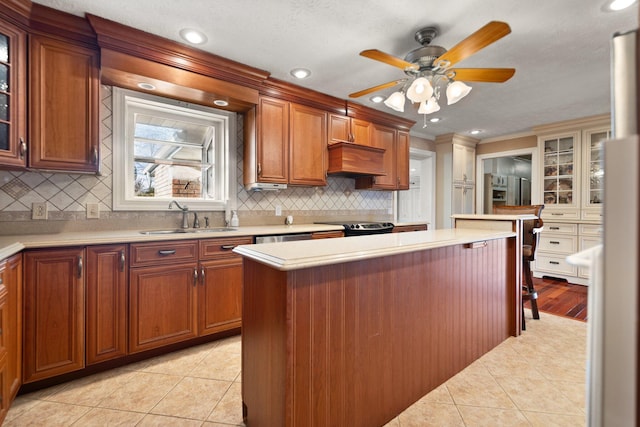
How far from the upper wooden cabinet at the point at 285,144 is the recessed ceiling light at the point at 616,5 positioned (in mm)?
2400

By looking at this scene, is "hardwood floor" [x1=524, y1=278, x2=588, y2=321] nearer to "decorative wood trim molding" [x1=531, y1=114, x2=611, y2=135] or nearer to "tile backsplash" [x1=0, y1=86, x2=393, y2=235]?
"decorative wood trim molding" [x1=531, y1=114, x2=611, y2=135]

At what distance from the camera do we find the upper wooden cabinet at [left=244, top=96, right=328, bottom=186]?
3.00 m

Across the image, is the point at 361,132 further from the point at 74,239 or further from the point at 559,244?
the point at 559,244

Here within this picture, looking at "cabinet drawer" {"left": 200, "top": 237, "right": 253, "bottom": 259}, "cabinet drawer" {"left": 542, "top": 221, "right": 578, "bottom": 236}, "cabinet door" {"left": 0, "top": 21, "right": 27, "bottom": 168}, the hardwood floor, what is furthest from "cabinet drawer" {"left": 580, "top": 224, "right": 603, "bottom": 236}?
"cabinet door" {"left": 0, "top": 21, "right": 27, "bottom": 168}

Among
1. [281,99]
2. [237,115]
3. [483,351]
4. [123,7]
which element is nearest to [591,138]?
[483,351]

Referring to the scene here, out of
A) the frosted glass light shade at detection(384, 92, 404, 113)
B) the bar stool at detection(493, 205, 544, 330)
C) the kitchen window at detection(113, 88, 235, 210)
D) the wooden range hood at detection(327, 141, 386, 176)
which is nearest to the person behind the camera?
the frosted glass light shade at detection(384, 92, 404, 113)

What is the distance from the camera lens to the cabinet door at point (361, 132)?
3.79 metres

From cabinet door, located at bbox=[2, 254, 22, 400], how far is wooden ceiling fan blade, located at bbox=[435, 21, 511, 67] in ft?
9.00

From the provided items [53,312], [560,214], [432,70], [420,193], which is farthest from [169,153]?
[560,214]

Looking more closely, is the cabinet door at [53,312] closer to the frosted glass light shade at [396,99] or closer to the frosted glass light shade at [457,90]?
the frosted glass light shade at [396,99]

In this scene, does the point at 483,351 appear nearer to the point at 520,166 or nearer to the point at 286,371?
the point at 286,371

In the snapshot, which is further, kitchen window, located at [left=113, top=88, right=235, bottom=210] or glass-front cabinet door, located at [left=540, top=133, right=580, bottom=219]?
glass-front cabinet door, located at [left=540, top=133, right=580, bottom=219]

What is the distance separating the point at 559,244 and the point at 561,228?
0.25 m

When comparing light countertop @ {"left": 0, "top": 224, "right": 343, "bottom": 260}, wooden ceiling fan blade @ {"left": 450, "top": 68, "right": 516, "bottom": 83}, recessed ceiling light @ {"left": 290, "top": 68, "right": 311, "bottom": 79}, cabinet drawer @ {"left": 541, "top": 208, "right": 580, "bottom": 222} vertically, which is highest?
recessed ceiling light @ {"left": 290, "top": 68, "right": 311, "bottom": 79}
